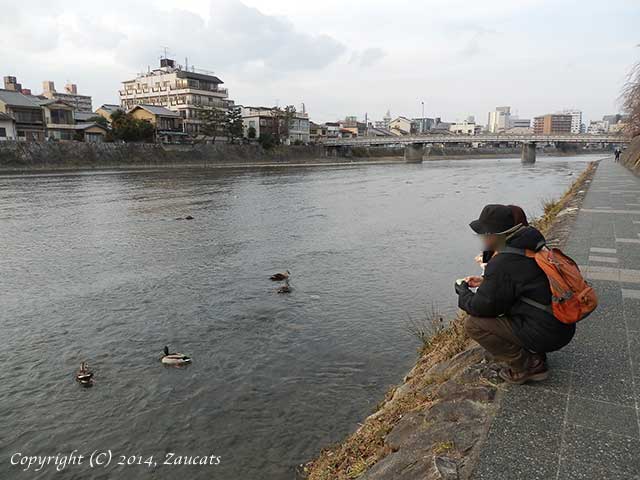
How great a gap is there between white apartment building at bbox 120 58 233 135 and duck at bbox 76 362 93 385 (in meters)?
56.6

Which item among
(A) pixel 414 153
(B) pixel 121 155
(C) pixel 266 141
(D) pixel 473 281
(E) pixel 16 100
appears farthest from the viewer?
(A) pixel 414 153

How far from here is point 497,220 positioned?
3.07 meters

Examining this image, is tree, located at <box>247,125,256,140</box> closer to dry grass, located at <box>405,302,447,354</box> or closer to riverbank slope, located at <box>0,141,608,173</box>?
riverbank slope, located at <box>0,141,608,173</box>

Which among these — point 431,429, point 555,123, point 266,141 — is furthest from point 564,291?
point 555,123

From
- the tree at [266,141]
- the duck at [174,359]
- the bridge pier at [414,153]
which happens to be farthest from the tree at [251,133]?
the duck at [174,359]

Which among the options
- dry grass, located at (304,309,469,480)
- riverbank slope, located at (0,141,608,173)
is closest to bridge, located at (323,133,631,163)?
riverbank slope, located at (0,141,608,173)

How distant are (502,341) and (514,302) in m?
0.34

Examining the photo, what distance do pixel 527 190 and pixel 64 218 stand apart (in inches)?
Result: 996

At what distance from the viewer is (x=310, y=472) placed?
3.96 m

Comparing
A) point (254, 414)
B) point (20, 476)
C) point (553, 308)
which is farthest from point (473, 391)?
point (20, 476)

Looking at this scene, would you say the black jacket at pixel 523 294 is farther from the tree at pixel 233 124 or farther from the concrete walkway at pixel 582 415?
the tree at pixel 233 124

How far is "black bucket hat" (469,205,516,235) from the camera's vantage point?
3.06 metres

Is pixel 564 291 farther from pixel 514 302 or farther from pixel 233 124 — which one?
pixel 233 124

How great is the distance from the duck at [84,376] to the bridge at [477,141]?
66205 millimetres
